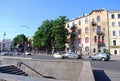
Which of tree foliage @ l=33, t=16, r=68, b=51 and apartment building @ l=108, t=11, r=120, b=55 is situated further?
tree foliage @ l=33, t=16, r=68, b=51

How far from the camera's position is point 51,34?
74.2m

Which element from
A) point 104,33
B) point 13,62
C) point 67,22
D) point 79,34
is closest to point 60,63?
point 13,62

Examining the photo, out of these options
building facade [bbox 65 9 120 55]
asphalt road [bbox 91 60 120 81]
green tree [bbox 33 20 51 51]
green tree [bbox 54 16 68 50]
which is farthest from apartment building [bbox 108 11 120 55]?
asphalt road [bbox 91 60 120 81]

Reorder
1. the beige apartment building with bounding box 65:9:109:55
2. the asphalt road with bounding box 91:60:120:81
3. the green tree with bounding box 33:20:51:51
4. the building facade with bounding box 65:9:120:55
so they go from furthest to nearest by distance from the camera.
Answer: the green tree with bounding box 33:20:51:51 < the beige apartment building with bounding box 65:9:109:55 < the building facade with bounding box 65:9:120:55 < the asphalt road with bounding box 91:60:120:81

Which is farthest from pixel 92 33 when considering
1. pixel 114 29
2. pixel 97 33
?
pixel 114 29

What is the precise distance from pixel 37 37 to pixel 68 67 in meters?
60.9

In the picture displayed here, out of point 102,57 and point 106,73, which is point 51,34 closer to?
point 102,57

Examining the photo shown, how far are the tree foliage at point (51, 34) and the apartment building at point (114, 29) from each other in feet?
52.2

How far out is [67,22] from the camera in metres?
75.9

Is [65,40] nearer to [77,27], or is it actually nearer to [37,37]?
[77,27]

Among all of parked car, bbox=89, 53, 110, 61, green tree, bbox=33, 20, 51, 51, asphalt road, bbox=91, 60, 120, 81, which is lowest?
asphalt road, bbox=91, 60, 120, 81

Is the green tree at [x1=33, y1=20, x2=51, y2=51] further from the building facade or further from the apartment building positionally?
the apartment building

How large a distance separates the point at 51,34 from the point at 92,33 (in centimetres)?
1649

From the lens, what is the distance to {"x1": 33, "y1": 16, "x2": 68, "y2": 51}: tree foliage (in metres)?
68.2
